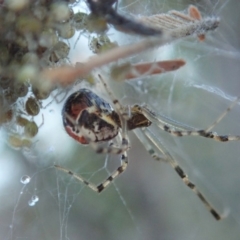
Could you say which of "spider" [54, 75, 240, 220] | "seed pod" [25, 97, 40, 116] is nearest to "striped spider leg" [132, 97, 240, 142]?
"spider" [54, 75, 240, 220]

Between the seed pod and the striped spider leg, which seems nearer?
the seed pod

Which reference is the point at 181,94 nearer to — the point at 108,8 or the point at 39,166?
the point at 39,166

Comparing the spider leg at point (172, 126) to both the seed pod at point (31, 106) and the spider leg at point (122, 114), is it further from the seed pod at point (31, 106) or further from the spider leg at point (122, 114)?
the seed pod at point (31, 106)

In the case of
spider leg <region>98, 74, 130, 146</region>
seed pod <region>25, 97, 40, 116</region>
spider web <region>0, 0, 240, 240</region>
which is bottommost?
seed pod <region>25, 97, 40, 116</region>

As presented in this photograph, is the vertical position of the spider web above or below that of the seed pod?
above

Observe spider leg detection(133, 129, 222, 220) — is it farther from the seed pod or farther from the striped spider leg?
the seed pod

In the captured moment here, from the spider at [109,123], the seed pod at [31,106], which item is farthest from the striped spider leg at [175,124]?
the seed pod at [31,106]
